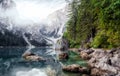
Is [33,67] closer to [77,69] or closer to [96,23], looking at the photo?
[77,69]

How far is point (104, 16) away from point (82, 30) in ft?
119

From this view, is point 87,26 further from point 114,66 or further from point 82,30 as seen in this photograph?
point 114,66

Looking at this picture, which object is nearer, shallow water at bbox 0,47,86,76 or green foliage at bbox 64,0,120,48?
shallow water at bbox 0,47,86,76

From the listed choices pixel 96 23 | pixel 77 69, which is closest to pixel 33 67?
pixel 77 69

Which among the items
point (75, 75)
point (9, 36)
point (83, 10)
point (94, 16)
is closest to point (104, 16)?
point (75, 75)

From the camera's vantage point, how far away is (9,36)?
19275 cm

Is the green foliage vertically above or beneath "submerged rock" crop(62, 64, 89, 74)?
above

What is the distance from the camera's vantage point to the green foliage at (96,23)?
1420 inches

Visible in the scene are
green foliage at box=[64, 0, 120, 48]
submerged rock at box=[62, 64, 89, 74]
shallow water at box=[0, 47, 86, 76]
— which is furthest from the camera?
green foliage at box=[64, 0, 120, 48]

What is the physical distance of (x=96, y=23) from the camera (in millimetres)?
63125

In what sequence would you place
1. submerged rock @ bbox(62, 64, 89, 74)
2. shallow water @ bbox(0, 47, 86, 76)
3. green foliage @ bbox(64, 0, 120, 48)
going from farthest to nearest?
green foliage @ bbox(64, 0, 120, 48), shallow water @ bbox(0, 47, 86, 76), submerged rock @ bbox(62, 64, 89, 74)

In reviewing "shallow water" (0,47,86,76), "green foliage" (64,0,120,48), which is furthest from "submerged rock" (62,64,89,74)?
"green foliage" (64,0,120,48)

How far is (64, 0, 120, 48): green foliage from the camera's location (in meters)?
36.1

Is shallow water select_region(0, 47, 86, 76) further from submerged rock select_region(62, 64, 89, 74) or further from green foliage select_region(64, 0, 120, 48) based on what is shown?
green foliage select_region(64, 0, 120, 48)
